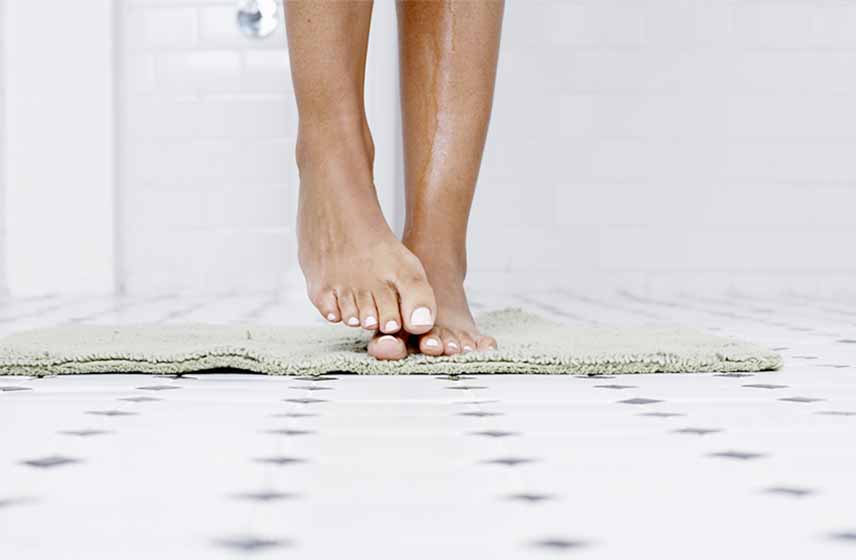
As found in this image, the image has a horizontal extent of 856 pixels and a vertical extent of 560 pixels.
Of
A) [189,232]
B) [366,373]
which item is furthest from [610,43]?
[366,373]

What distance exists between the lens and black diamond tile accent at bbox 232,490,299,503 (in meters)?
0.70

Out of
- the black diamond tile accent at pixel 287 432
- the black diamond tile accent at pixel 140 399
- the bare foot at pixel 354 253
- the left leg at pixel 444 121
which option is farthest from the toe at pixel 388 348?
the black diamond tile accent at pixel 287 432

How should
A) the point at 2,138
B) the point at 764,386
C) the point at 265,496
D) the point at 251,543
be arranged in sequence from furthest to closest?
the point at 2,138, the point at 764,386, the point at 265,496, the point at 251,543

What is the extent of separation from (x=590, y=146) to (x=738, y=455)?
225 centimetres

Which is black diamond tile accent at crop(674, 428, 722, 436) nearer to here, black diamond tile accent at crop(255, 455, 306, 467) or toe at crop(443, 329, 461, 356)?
black diamond tile accent at crop(255, 455, 306, 467)

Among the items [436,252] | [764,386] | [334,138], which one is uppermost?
[334,138]

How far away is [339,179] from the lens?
1422 mm

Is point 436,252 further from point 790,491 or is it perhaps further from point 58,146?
point 58,146

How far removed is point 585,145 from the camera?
3.04 meters

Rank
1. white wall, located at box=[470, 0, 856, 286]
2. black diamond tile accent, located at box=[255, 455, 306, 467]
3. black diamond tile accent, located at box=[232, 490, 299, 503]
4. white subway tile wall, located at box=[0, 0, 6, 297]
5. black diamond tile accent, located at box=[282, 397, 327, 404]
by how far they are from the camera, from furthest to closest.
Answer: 1. white wall, located at box=[470, 0, 856, 286]
2. white subway tile wall, located at box=[0, 0, 6, 297]
3. black diamond tile accent, located at box=[282, 397, 327, 404]
4. black diamond tile accent, located at box=[255, 455, 306, 467]
5. black diamond tile accent, located at box=[232, 490, 299, 503]

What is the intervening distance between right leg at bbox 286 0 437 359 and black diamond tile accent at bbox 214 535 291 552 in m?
0.72

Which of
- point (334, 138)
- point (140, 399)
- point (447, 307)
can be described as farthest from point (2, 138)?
point (140, 399)

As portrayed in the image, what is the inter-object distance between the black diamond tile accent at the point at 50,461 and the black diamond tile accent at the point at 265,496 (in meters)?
0.15

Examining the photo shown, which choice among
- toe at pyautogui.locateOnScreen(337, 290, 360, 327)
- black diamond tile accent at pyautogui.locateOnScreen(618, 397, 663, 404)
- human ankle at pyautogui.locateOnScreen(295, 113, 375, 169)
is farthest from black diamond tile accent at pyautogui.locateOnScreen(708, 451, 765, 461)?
human ankle at pyautogui.locateOnScreen(295, 113, 375, 169)
